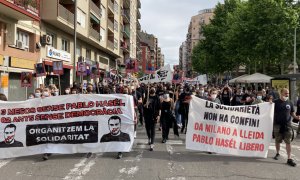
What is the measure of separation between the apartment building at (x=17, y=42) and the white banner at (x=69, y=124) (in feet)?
28.8

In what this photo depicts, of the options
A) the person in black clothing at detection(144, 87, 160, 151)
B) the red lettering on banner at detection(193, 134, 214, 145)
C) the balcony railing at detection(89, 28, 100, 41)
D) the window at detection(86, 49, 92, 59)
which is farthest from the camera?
the window at detection(86, 49, 92, 59)

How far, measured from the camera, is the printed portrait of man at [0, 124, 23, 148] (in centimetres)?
946

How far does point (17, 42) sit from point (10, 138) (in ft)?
44.4

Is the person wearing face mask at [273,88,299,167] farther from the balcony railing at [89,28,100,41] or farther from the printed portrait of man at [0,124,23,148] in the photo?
the balcony railing at [89,28,100,41]

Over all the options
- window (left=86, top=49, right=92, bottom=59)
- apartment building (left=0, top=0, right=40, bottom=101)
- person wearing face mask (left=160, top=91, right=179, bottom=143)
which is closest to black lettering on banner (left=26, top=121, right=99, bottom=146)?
person wearing face mask (left=160, top=91, right=179, bottom=143)

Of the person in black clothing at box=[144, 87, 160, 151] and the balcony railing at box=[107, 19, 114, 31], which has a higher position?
the balcony railing at box=[107, 19, 114, 31]

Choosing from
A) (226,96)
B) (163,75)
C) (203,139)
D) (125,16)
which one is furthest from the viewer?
(125,16)

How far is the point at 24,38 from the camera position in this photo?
76.6 ft

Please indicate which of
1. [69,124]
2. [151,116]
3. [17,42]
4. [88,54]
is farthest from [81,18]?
[69,124]

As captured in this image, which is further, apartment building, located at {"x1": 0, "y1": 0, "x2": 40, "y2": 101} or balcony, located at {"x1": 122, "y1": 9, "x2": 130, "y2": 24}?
balcony, located at {"x1": 122, "y1": 9, "x2": 130, "y2": 24}

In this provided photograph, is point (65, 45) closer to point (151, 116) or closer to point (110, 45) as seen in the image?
point (110, 45)

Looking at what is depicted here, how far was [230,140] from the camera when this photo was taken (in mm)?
9711

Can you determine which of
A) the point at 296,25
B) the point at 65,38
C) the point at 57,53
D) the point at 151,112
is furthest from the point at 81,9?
the point at 151,112

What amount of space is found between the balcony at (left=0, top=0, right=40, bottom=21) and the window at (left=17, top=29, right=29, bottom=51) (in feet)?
4.77
